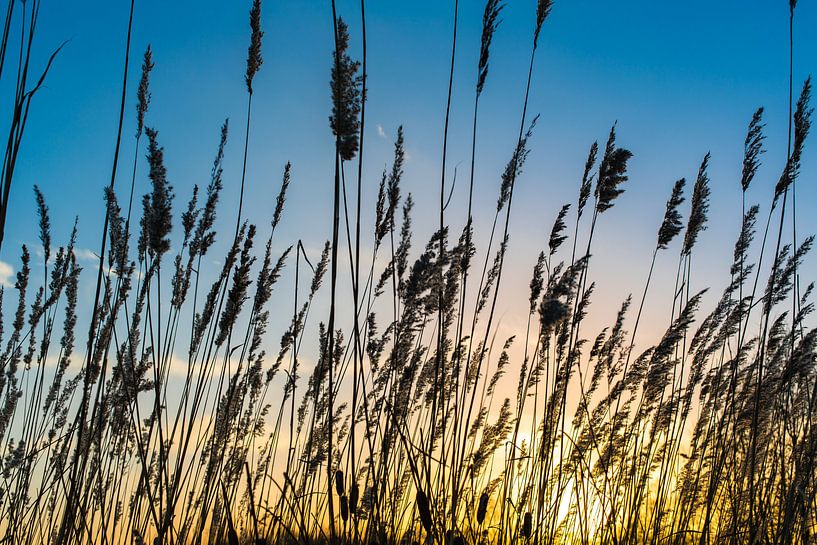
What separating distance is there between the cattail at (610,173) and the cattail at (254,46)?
153 cm

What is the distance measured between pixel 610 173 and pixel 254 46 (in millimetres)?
1575

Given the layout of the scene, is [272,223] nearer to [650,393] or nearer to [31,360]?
[650,393]

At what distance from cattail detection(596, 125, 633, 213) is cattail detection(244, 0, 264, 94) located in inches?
60.1

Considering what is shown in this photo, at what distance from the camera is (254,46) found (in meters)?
2.05

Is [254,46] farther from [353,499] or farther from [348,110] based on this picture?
[353,499]

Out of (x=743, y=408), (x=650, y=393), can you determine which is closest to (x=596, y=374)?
(x=650, y=393)

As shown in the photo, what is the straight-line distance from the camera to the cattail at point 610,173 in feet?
8.41

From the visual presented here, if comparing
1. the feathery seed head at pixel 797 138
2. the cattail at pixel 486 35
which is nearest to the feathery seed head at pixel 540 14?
the cattail at pixel 486 35

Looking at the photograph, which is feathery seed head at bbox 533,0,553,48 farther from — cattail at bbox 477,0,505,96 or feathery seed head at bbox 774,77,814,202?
feathery seed head at bbox 774,77,814,202

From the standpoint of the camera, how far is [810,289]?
356cm

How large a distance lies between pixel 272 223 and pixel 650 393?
215 cm

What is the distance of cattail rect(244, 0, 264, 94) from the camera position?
2.03 metres

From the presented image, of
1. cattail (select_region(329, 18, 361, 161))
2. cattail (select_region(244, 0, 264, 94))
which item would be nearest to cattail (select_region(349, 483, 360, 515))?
cattail (select_region(329, 18, 361, 161))

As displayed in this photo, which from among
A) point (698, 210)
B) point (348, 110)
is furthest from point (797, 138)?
point (348, 110)
